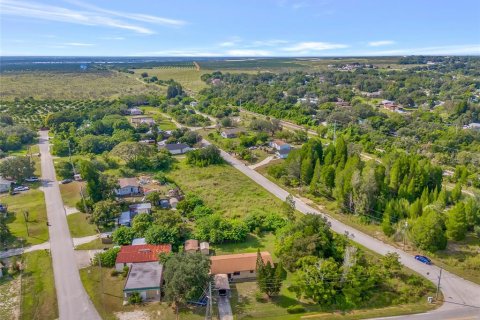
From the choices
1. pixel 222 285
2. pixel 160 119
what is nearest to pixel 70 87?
pixel 160 119

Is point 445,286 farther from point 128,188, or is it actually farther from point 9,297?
point 128,188

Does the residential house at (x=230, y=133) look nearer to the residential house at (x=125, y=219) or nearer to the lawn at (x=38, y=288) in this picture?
the residential house at (x=125, y=219)

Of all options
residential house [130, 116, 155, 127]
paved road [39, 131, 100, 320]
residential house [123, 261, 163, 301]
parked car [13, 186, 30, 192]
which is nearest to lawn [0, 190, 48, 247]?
paved road [39, 131, 100, 320]

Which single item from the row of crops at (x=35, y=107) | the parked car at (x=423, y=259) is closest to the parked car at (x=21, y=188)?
the row of crops at (x=35, y=107)

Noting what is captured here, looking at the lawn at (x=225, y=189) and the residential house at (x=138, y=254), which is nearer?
the residential house at (x=138, y=254)

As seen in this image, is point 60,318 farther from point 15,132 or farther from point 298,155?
point 15,132

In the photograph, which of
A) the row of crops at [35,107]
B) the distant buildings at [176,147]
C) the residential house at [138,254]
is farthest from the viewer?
the row of crops at [35,107]

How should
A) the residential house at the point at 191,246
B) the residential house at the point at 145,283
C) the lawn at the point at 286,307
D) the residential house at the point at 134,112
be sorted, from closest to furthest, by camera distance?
the lawn at the point at 286,307 → the residential house at the point at 145,283 → the residential house at the point at 191,246 → the residential house at the point at 134,112
